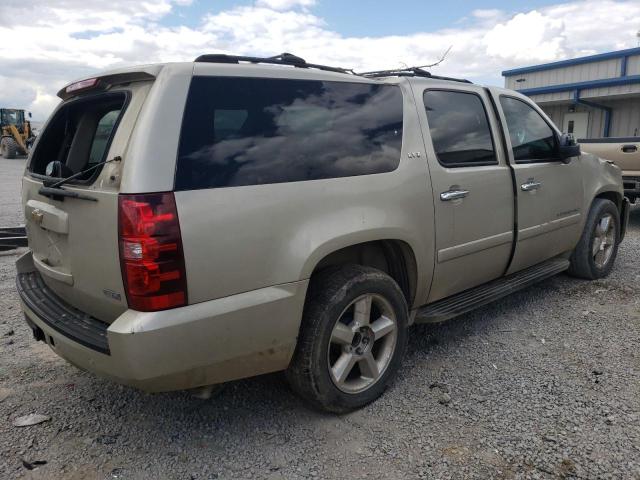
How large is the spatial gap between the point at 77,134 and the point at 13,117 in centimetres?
3524

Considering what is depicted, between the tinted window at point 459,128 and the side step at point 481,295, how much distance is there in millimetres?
932

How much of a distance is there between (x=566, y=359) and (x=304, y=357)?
77.2 inches

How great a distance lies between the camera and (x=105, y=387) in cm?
329

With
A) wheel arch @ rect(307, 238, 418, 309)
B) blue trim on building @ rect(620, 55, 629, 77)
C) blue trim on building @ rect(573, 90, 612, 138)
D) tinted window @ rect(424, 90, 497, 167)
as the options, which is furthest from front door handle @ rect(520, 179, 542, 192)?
blue trim on building @ rect(573, 90, 612, 138)

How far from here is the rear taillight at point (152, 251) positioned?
7.08 ft

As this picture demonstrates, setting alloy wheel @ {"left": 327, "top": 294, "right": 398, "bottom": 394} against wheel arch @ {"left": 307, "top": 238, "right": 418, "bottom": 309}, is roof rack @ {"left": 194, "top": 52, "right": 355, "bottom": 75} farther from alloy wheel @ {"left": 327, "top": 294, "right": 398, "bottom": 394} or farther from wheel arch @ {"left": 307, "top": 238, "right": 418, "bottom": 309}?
alloy wheel @ {"left": 327, "top": 294, "right": 398, "bottom": 394}

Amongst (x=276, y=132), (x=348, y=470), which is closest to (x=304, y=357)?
(x=348, y=470)

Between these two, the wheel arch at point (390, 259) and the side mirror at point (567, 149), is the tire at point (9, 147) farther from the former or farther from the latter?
the wheel arch at point (390, 259)

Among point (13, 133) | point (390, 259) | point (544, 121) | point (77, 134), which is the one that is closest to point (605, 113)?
point (544, 121)

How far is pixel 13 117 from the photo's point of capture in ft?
A: 108

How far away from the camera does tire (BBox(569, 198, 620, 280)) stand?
5.02 m

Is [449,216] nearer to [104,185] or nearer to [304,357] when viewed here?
[304,357]

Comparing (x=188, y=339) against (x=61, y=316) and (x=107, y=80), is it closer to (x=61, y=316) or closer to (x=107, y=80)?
(x=61, y=316)

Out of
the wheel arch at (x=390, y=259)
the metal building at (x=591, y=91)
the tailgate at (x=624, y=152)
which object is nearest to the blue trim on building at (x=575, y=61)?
the metal building at (x=591, y=91)
